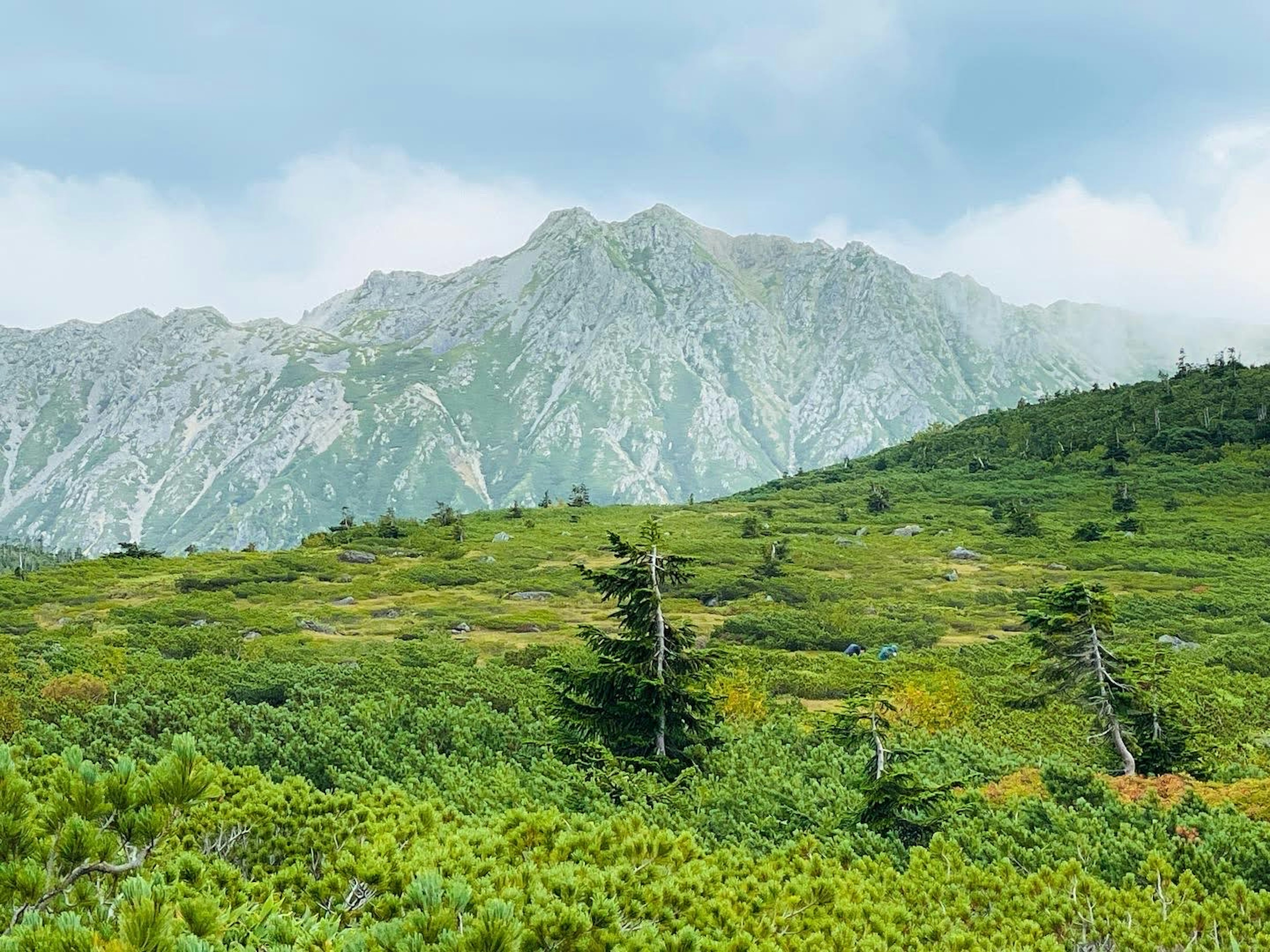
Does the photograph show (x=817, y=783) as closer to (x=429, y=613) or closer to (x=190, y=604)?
Answer: (x=429, y=613)

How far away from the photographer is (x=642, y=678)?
52.1 feet

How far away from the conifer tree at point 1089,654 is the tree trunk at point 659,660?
7.91m

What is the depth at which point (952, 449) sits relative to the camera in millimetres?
117875

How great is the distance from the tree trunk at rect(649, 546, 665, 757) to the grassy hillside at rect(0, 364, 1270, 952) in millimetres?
1231

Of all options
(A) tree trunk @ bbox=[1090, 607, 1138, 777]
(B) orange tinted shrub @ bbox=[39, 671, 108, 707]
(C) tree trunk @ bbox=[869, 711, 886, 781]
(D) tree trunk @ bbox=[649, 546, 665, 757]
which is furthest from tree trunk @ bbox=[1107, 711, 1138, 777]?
(B) orange tinted shrub @ bbox=[39, 671, 108, 707]

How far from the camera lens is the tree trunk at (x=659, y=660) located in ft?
53.6

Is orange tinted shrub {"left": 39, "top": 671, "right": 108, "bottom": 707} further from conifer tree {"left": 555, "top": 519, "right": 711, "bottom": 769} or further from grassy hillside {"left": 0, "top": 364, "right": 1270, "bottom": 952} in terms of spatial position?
conifer tree {"left": 555, "top": 519, "right": 711, "bottom": 769}

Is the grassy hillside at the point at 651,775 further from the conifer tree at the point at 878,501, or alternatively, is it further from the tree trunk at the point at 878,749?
the conifer tree at the point at 878,501

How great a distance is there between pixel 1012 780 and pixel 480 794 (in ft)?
30.8

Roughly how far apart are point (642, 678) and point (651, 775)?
7.50ft

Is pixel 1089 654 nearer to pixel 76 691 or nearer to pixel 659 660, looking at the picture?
pixel 659 660

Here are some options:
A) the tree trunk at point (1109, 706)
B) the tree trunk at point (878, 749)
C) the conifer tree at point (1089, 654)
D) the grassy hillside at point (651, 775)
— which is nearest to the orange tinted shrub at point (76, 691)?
the grassy hillside at point (651, 775)

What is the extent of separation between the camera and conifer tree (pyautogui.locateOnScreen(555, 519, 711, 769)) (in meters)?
16.4

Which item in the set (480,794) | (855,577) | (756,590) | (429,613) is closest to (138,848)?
(480,794)
